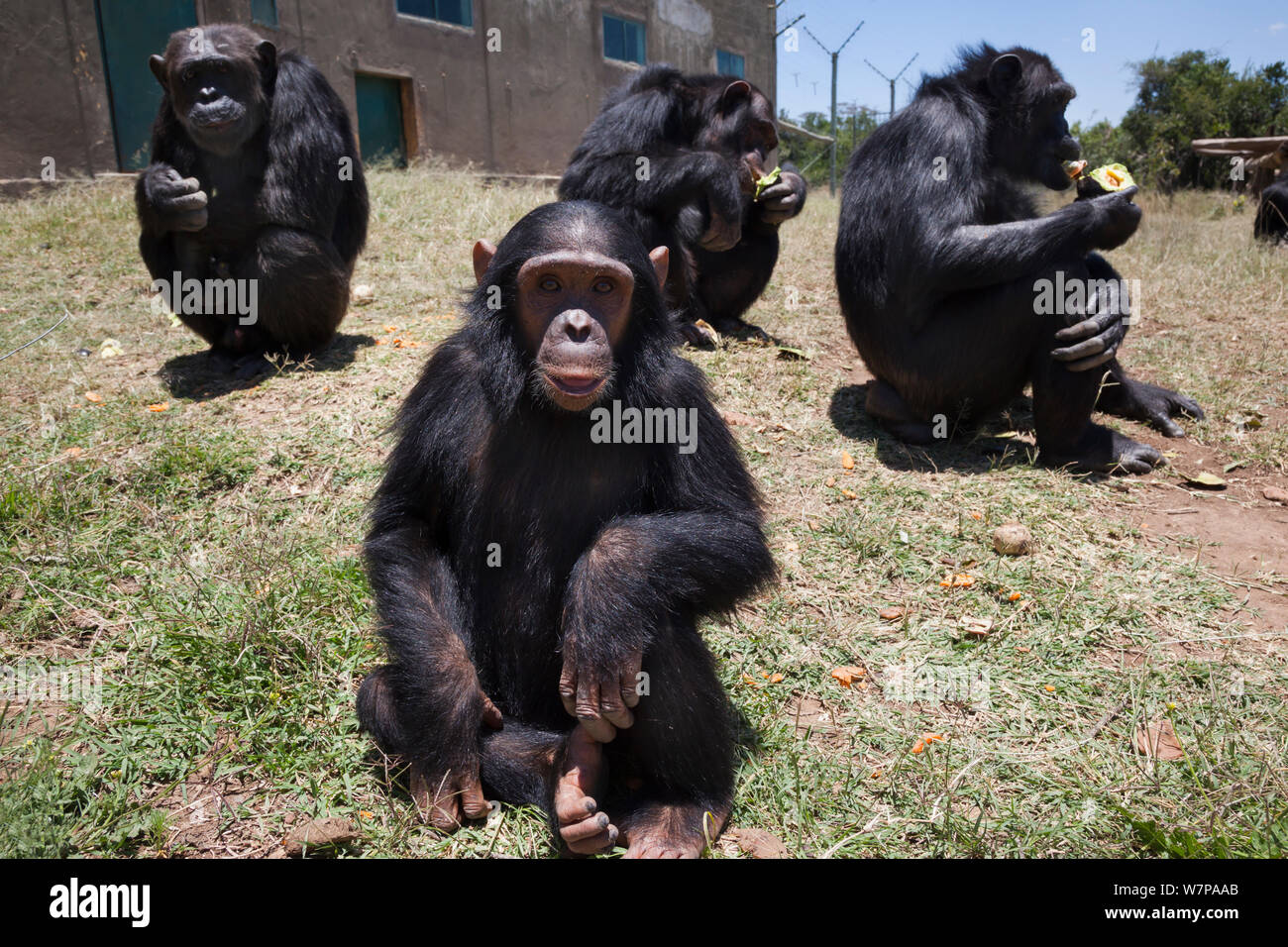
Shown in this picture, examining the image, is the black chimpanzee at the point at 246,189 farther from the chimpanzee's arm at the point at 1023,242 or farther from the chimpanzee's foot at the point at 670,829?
the chimpanzee's foot at the point at 670,829

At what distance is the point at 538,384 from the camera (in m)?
2.73

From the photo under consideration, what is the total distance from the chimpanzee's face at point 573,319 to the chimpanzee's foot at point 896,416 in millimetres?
3325

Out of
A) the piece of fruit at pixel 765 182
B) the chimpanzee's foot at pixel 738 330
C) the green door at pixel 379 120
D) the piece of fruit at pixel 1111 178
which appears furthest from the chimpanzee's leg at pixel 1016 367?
the green door at pixel 379 120

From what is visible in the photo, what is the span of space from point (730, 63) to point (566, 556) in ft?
79.5

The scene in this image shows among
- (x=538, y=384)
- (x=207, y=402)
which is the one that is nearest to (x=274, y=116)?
(x=207, y=402)

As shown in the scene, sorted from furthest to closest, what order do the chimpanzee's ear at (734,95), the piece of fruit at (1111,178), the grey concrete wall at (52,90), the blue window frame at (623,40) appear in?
1. the blue window frame at (623,40)
2. the grey concrete wall at (52,90)
3. the chimpanzee's ear at (734,95)
4. the piece of fruit at (1111,178)

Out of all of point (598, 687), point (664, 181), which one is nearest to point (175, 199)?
point (664, 181)

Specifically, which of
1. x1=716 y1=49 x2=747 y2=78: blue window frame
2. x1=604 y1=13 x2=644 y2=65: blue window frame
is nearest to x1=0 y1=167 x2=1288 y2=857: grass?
x1=604 y1=13 x2=644 y2=65: blue window frame

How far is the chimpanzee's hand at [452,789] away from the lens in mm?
2516

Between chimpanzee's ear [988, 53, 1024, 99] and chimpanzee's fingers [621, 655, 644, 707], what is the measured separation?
485cm

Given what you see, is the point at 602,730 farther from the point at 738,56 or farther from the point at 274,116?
the point at 738,56

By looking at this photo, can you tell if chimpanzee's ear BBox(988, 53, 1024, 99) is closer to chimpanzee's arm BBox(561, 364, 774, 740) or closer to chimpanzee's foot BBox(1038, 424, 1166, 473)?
chimpanzee's foot BBox(1038, 424, 1166, 473)

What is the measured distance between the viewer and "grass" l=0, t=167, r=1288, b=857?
256 cm
